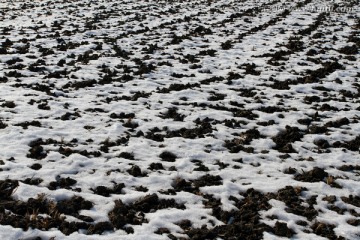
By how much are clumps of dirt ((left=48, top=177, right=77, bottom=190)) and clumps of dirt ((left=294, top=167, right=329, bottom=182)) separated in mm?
4191

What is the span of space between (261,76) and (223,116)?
12.9 ft

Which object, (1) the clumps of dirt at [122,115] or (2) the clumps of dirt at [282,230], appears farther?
(1) the clumps of dirt at [122,115]

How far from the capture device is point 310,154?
8469 mm

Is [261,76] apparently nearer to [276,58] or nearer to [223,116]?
[276,58]

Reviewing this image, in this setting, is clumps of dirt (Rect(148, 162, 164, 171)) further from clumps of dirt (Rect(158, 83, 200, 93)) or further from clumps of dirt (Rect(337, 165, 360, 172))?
clumps of dirt (Rect(158, 83, 200, 93))

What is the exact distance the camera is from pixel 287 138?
916cm

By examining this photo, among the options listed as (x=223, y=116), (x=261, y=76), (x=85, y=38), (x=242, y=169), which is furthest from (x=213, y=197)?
(x=85, y=38)

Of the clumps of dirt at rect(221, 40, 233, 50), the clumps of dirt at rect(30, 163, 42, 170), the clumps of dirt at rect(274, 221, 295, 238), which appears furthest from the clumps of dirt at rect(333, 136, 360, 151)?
the clumps of dirt at rect(221, 40, 233, 50)

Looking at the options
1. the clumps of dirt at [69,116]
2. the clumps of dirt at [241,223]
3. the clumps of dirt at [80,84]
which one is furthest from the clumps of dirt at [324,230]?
the clumps of dirt at [80,84]

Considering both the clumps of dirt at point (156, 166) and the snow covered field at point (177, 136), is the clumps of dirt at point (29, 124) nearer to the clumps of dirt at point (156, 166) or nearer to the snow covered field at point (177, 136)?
the snow covered field at point (177, 136)

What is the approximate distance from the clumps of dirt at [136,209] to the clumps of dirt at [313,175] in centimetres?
250

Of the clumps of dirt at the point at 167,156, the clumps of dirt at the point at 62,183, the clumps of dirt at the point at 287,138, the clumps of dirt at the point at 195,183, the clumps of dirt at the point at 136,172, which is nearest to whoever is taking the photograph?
the clumps of dirt at the point at 62,183

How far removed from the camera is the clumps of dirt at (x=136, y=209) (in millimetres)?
6050

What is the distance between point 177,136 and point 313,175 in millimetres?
3115
